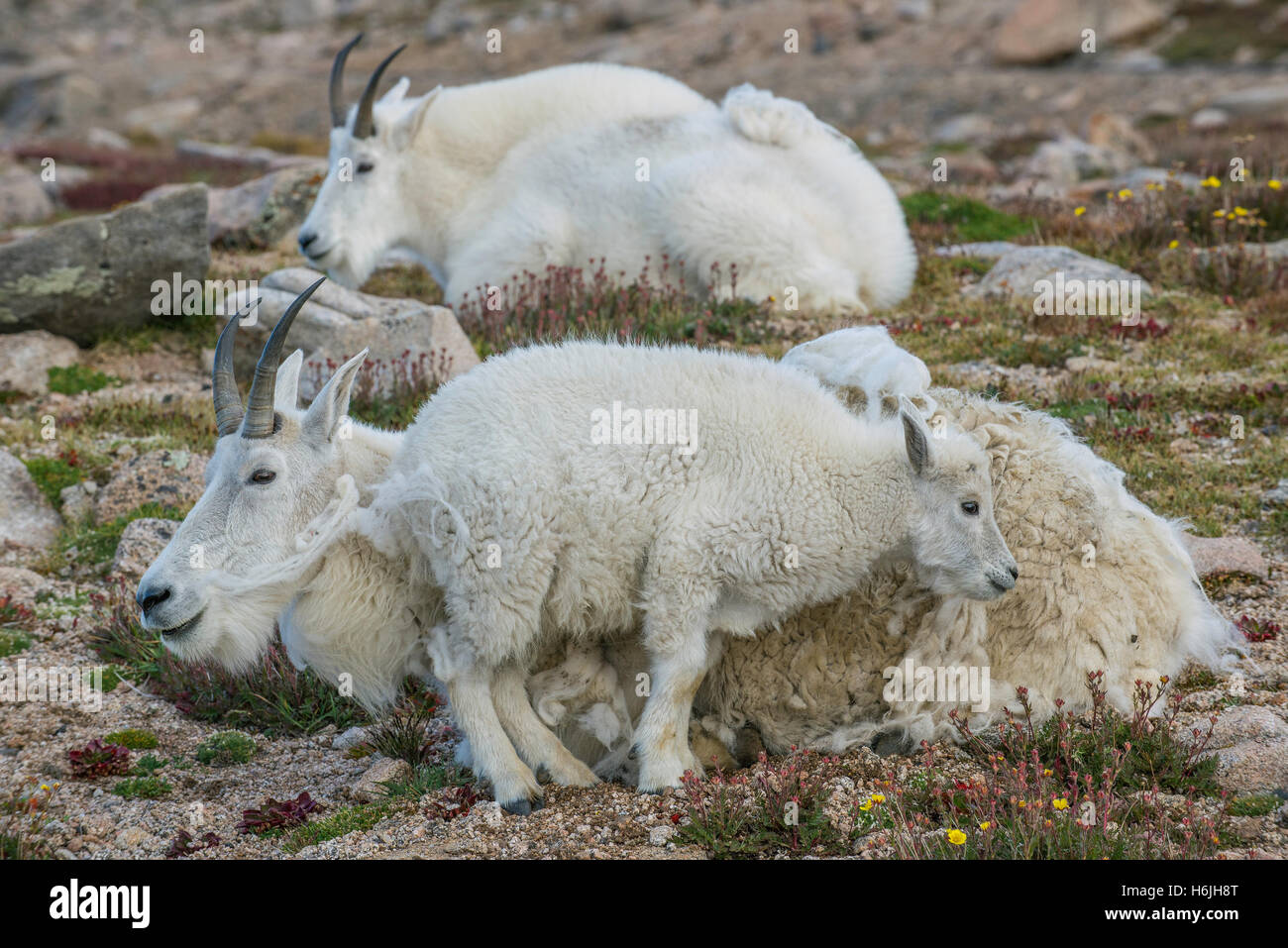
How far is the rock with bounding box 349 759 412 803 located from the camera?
18.3 ft

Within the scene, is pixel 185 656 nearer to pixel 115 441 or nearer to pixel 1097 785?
pixel 1097 785

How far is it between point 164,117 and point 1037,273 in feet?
102

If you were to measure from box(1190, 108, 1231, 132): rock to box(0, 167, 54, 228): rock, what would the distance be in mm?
19070

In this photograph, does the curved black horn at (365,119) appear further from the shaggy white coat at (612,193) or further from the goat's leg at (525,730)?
the goat's leg at (525,730)

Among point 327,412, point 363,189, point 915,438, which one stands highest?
point 363,189

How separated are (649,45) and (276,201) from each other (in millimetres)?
25934

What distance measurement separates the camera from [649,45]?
38.2m

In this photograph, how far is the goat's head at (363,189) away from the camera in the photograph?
1098cm

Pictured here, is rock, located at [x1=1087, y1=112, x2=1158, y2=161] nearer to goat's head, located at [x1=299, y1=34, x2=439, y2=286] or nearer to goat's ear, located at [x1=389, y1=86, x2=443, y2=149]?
goat's ear, located at [x1=389, y1=86, x2=443, y2=149]

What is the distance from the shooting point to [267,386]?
5227 millimetres

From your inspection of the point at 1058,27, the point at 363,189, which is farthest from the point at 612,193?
the point at 1058,27

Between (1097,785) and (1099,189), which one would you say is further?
(1099,189)

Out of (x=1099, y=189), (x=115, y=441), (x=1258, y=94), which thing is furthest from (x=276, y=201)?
(x=1258, y=94)

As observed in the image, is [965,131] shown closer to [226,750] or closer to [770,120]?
[770,120]
